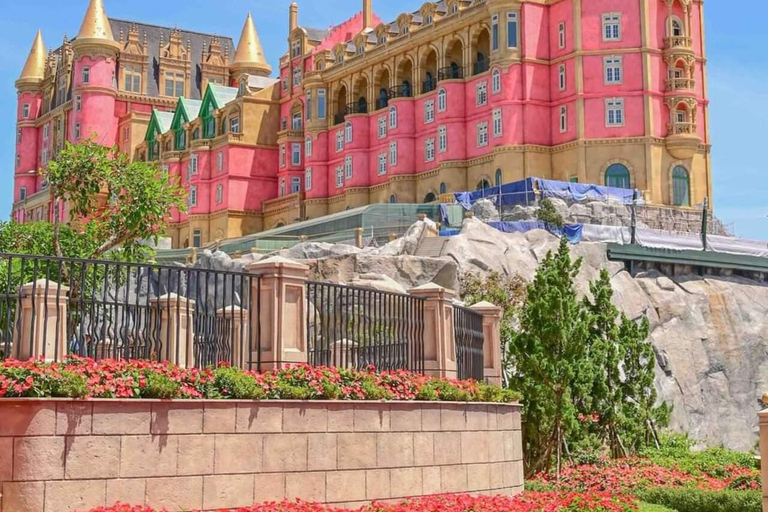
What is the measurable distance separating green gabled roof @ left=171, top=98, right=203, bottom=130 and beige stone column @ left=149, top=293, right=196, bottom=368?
71.2 m

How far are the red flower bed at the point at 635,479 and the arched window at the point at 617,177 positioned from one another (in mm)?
35861

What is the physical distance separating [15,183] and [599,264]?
252ft

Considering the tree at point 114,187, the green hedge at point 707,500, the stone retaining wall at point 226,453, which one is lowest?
the green hedge at point 707,500

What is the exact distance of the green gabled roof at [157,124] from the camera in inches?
3757

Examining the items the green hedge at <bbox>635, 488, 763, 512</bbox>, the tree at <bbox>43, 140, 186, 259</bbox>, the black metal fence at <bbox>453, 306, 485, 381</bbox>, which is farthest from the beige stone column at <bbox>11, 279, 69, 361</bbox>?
the tree at <bbox>43, 140, 186, 259</bbox>

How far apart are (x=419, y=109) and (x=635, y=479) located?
50.0 metres

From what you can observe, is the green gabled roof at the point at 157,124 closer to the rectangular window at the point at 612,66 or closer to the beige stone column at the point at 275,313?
the rectangular window at the point at 612,66

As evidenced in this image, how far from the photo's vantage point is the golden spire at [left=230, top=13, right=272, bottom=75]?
101062 millimetres

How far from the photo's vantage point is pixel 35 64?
11412cm

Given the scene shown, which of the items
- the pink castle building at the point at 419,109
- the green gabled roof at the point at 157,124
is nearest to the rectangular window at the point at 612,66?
the pink castle building at the point at 419,109

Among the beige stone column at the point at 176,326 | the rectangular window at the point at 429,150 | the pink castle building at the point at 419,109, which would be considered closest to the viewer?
the beige stone column at the point at 176,326

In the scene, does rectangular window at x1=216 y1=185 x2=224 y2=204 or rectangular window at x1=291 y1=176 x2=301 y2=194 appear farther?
rectangular window at x1=216 y1=185 x2=224 y2=204

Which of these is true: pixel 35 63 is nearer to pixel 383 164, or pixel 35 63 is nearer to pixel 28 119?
pixel 28 119

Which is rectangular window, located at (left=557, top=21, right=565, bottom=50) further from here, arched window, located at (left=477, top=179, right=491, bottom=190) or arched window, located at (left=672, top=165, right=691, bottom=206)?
arched window, located at (left=672, top=165, right=691, bottom=206)
